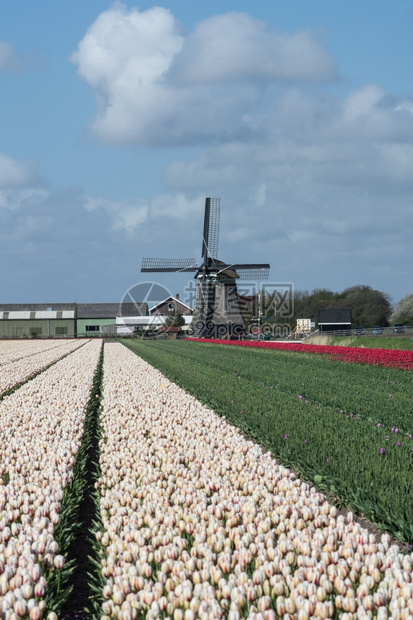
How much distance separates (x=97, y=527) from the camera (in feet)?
20.4

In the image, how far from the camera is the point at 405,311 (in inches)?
3073

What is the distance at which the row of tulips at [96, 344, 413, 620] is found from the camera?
4203 millimetres

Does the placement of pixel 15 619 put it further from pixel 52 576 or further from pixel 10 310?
pixel 10 310

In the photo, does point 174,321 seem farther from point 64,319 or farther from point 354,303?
point 354,303

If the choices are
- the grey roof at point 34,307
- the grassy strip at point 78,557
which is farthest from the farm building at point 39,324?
the grassy strip at point 78,557

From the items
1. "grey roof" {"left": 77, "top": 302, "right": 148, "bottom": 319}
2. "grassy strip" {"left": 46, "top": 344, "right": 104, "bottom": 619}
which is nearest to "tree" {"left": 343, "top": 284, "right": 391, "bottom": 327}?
"grey roof" {"left": 77, "top": 302, "right": 148, "bottom": 319}

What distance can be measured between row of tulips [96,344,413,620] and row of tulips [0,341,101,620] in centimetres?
47

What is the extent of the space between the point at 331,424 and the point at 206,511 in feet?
15.4

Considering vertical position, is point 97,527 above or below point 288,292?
below

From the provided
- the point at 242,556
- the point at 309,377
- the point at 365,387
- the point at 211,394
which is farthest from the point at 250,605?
the point at 309,377

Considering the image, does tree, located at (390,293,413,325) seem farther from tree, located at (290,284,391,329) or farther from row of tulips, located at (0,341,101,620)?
row of tulips, located at (0,341,101,620)

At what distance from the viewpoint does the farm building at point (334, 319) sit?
76.4 metres

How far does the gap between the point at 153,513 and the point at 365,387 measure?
1051 cm

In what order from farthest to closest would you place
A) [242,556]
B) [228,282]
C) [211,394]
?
[228,282] → [211,394] → [242,556]
